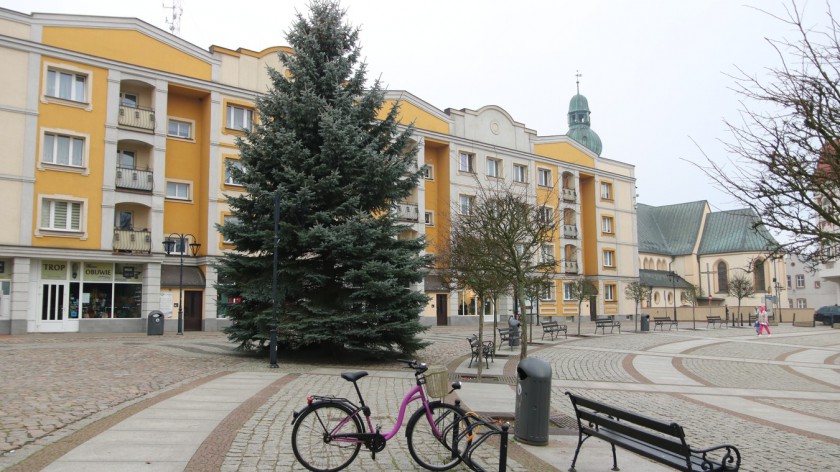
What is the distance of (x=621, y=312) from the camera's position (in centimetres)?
5494

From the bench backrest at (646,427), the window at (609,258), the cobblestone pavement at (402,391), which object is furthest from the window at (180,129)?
the window at (609,258)

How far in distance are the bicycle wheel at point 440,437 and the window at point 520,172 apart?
42323 mm

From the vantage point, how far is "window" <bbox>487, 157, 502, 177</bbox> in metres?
45.8

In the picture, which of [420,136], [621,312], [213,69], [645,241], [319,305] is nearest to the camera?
[319,305]

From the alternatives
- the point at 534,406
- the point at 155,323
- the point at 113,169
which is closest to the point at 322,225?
the point at 534,406

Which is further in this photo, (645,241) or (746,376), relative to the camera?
(645,241)

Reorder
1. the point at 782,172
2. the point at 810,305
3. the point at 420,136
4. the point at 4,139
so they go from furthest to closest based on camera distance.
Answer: the point at 810,305 < the point at 420,136 < the point at 4,139 < the point at 782,172

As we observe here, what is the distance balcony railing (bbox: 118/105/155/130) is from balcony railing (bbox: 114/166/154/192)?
7.42 feet

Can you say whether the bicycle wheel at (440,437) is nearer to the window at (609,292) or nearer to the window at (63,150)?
the window at (63,150)

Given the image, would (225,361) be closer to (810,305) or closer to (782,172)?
(782,172)

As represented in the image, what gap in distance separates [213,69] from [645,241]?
2459 inches

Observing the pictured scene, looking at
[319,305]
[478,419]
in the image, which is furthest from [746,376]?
[478,419]

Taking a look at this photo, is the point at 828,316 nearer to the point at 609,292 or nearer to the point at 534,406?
the point at 609,292

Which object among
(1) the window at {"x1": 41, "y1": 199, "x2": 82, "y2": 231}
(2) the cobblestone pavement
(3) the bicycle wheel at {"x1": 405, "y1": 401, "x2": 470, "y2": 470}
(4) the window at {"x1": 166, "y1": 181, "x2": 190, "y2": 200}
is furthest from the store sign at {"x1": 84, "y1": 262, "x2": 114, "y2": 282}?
(3) the bicycle wheel at {"x1": 405, "y1": 401, "x2": 470, "y2": 470}
